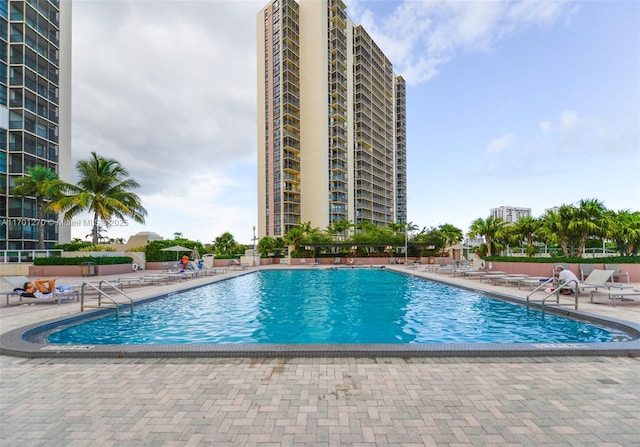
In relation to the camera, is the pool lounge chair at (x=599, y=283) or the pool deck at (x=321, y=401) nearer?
the pool deck at (x=321, y=401)

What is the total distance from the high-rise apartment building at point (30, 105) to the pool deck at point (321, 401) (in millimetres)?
31612

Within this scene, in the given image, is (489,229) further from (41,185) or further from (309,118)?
(309,118)

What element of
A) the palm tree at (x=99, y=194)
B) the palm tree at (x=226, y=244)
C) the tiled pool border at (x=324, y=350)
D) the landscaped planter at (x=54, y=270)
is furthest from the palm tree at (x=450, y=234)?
the landscaped planter at (x=54, y=270)

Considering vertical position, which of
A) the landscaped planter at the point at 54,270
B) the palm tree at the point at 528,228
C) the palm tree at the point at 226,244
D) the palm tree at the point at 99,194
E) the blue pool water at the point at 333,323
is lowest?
the blue pool water at the point at 333,323

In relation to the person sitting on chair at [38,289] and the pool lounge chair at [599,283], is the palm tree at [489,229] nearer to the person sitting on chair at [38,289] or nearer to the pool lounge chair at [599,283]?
the pool lounge chair at [599,283]

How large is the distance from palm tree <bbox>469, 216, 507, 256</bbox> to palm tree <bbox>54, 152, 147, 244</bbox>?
27.2 metres

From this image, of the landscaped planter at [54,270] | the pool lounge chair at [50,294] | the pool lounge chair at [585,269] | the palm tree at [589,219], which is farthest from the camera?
the landscaped planter at [54,270]

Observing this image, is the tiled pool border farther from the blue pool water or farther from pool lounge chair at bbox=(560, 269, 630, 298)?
Result: pool lounge chair at bbox=(560, 269, 630, 298)

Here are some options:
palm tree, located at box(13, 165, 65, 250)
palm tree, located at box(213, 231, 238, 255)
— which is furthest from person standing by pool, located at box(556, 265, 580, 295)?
palm tree, located at box(213, 231, 238, 255)

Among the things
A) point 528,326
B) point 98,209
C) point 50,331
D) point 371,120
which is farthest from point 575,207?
point 371,120

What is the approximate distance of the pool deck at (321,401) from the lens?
270 cm

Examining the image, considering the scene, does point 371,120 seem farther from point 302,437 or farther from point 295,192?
point 302,437

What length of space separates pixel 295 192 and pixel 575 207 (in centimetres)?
4700

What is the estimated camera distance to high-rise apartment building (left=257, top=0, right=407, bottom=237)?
5765 cm
